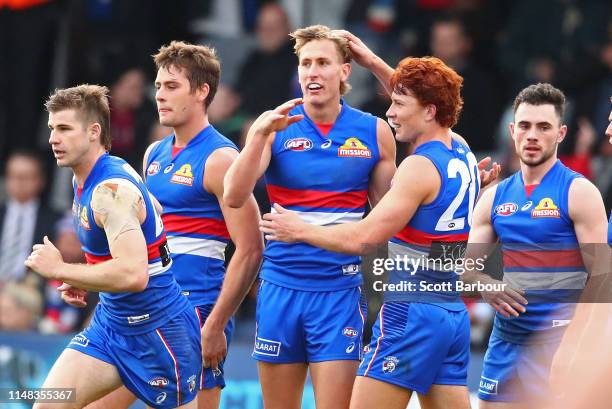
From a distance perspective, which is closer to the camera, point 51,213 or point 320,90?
point 320,90

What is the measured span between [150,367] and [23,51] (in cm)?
787

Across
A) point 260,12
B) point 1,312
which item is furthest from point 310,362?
point 260,12

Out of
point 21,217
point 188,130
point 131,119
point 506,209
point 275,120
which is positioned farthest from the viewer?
point 131,119

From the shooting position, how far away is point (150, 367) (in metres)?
6.15

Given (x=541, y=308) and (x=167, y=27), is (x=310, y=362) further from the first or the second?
(x=167, y=27)

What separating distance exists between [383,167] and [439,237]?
31.3 inches

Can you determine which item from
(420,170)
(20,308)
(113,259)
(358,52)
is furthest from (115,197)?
(20,308)

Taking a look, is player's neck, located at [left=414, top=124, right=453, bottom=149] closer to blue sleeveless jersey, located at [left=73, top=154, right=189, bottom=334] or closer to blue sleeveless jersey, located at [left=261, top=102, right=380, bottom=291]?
blue sleeveless jersey, located at [left=261, top=102, right=380, bottom=291]

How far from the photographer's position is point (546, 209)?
6492 millimetres

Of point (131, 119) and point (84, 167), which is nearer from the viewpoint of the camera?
point (84, 167)

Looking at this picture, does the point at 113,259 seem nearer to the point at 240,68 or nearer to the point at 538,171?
the point at 538,171

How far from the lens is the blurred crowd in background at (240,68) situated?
443 inches

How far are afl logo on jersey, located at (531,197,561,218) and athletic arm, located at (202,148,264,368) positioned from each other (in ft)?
5.57

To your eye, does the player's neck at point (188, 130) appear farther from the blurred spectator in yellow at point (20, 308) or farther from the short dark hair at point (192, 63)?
the blurred spectator in yellow at point (20, 308)
